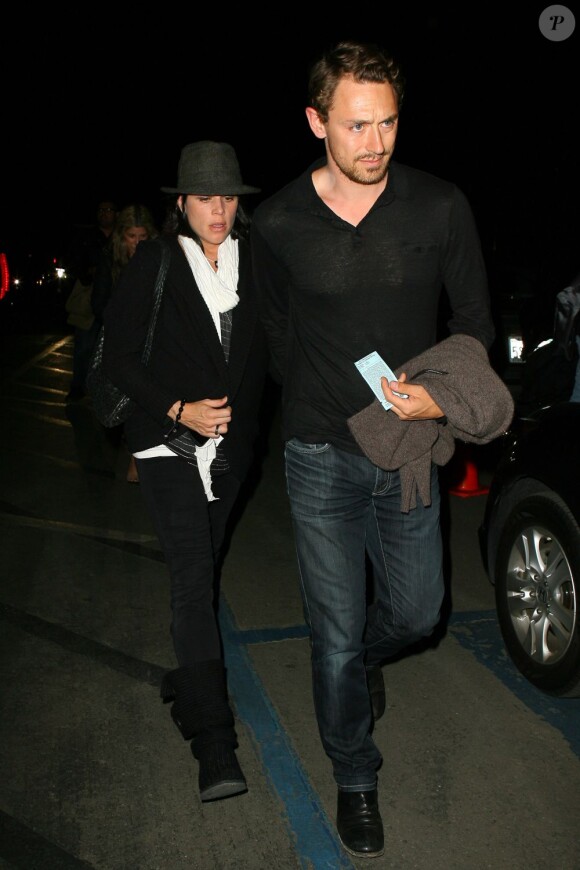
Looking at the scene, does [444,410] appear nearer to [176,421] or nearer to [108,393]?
[176,421]

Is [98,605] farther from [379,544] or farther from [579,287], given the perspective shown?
[579,287]

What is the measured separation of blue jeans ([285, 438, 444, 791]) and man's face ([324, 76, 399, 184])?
835 mm

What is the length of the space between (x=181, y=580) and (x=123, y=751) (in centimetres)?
71

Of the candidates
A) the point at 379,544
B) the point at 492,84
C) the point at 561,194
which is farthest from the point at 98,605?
the point at 492,84

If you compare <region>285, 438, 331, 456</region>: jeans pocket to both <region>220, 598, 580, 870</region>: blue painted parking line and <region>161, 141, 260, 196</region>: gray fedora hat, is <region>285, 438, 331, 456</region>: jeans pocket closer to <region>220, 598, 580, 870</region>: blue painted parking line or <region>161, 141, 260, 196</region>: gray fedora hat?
<region>161, 141, 260, 196</region>: gray fedora hat

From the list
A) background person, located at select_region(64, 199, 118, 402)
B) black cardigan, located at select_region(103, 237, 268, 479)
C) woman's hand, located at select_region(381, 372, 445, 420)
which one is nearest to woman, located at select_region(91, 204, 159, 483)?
black cardigan, located at select_region(103, 237, 268, 479)

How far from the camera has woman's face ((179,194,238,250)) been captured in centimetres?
341

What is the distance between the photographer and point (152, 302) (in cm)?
328

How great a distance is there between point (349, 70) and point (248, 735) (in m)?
2.40

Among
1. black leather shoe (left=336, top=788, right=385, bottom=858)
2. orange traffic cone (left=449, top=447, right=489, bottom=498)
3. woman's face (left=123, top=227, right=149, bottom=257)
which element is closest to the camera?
black leather shoe (left=336, top=788, right=385, bottom=858)

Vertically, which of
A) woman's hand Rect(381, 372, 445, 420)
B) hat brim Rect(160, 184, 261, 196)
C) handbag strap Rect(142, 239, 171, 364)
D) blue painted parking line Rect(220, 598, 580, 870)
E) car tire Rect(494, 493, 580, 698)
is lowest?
blue painted parking line Rect(220, 598, 580, 870)

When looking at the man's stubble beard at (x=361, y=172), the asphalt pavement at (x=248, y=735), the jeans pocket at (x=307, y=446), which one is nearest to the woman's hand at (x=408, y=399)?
the jeans pocket at (x=307, y=446)

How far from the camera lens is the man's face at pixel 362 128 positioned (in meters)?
2.72

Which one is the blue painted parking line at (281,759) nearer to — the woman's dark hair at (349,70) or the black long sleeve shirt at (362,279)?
the black long sleeve shirt at (362,279)
